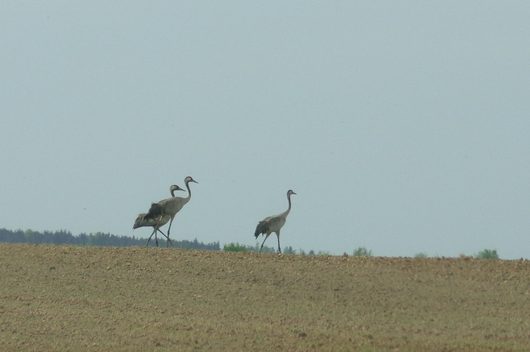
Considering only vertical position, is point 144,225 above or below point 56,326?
above

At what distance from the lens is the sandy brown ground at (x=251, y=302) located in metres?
22.4

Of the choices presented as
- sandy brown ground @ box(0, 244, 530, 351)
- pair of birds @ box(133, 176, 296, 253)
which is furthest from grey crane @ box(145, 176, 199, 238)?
sandy brown ground @ box(0, 244, 530, 351)

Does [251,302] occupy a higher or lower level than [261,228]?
lower

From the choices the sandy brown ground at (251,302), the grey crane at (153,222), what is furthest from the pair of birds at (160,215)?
the sandy brown ground at (251,302)

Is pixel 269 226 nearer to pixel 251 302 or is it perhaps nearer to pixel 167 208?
pixel 167 208

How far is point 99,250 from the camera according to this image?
1166 inches

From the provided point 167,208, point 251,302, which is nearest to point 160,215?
point 167,208

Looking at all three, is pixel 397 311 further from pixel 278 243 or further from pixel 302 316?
pixel 278 243

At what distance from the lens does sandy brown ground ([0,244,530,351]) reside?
2239 cm

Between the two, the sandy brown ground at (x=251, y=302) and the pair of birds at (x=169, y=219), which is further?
the pair of birds at (x=169, y=219)

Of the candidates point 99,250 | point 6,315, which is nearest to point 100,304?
point 6,315

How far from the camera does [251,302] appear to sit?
84.0 ft

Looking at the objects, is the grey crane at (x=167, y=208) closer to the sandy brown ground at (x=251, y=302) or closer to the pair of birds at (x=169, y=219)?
the pair of birds at (x=169, y=219)

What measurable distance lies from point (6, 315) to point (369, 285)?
6.06 meters
